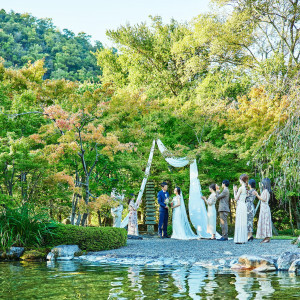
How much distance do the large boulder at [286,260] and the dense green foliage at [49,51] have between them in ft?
76.6

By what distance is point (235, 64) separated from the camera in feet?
64.1

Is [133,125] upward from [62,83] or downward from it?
downward

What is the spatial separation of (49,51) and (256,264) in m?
32.8

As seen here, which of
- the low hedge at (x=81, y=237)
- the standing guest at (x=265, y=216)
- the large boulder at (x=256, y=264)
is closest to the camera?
the large boulder at (x=256, y=264)

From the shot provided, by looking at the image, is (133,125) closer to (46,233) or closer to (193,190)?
(193,190)

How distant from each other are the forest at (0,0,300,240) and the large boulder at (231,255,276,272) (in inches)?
38.9

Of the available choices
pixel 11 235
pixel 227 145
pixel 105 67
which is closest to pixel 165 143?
pixel 227 145

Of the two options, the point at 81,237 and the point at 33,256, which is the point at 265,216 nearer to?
the point at 81,237

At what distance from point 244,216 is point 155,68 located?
15.2 metres

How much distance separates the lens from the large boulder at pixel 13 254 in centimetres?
827

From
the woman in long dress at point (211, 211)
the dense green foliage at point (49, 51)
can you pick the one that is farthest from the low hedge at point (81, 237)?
the dense green foliage at point (49, 51)

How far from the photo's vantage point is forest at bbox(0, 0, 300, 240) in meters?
9.12

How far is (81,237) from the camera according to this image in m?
9.24

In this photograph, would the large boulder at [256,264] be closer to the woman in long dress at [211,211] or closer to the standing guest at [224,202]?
the standing guest at [224,202]
